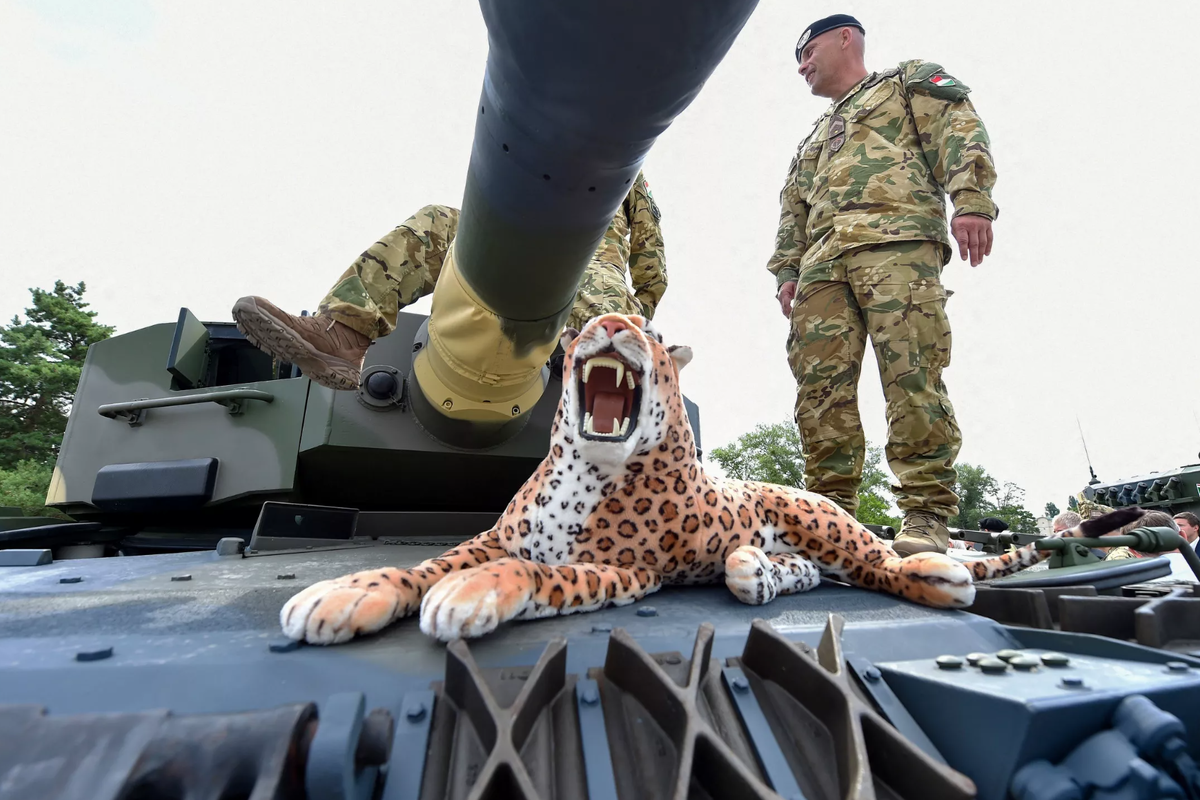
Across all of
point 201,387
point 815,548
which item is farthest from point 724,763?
point 201,387

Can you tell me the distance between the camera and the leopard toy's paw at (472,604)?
1.00 metres

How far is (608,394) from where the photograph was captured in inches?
60.9

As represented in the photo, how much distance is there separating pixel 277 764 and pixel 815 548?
1372 millimetres

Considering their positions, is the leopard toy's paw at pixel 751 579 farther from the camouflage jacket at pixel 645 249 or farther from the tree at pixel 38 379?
the tree at pixel 38 379

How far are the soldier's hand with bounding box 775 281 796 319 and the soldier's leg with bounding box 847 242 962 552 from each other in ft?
2.10

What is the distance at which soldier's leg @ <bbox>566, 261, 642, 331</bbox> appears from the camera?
3080 mm

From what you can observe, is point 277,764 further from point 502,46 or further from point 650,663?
point 502,46

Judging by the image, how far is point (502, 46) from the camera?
917mm

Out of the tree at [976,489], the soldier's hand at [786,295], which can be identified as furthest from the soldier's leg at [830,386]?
the tree at [976,489]

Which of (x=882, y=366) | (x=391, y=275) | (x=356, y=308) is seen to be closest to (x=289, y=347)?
(x=356, y=308)

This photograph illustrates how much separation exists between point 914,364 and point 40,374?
2477 centimetres

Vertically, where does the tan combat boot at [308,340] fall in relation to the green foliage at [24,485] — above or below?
below

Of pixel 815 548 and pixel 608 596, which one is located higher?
pixel 815 548

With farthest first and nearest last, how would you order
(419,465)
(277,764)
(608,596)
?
(419,465) < (608,596) < (277,764)
